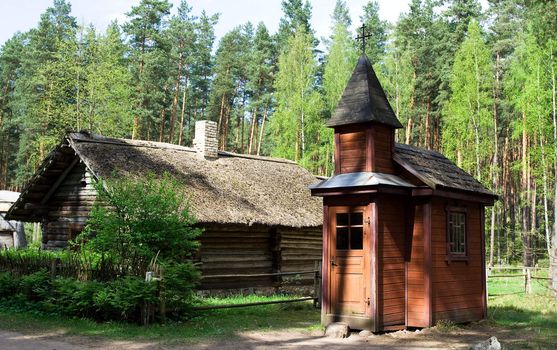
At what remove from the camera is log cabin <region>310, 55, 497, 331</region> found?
38.4ft

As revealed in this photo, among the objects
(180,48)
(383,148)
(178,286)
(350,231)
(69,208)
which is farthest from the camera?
(180,48)

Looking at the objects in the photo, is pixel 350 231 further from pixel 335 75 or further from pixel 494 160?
pixel 335 75

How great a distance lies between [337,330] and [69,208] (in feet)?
36.7

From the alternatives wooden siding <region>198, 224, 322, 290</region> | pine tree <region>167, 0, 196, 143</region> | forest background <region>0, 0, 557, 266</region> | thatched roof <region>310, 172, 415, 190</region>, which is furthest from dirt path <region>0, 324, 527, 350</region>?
pine tree <region>167, 0, 196, 143</region>

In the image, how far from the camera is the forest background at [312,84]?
30.0 meters

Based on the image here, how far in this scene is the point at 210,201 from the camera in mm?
17594

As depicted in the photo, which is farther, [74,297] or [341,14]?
[341,14]

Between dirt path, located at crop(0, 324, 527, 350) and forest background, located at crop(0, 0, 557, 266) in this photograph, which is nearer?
dirt path, located at crop(0, 324, 527, 350)

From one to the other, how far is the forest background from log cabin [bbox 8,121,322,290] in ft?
35.7

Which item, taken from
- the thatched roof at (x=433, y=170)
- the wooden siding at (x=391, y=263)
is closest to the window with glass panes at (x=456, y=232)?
the thatched roof at (x=433, y=170)

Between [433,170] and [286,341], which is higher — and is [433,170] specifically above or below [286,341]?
above

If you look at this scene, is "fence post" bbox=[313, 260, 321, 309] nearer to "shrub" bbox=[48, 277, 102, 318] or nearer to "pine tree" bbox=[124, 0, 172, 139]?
"shrub" bbox=[48, 277, 102, 318]

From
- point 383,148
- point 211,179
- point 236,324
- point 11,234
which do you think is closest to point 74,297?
point 236,324

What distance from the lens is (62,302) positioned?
12.9 metres
